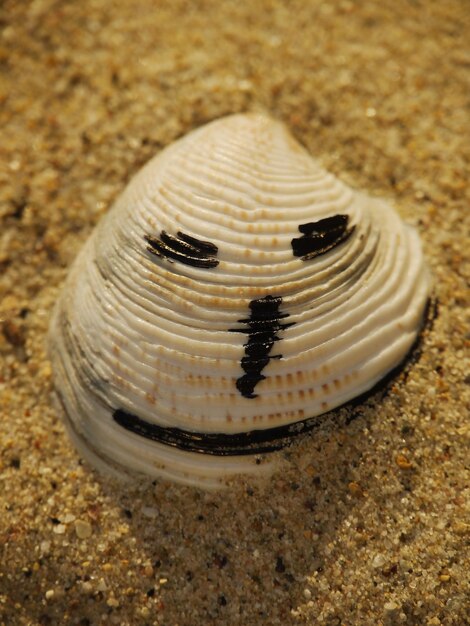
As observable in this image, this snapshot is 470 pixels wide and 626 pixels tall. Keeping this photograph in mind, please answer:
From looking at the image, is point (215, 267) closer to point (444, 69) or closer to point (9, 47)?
point (444, 69)

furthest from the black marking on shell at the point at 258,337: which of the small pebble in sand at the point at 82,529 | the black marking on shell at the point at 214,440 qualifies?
the small pebble in sand at the point at 82,529

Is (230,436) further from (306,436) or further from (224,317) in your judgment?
(224,317)

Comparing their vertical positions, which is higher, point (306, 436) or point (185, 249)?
point (185, 249)

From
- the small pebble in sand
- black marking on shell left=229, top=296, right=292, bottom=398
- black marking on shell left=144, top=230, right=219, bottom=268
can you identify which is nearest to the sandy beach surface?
the small pebble in sand

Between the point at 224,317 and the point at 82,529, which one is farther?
the point at 82,529

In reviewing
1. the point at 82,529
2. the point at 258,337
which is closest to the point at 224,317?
the point at 258,337

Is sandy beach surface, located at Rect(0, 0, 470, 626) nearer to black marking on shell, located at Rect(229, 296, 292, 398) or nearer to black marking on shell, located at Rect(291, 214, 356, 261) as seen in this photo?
black marking on shell, located at Rect(229, 296, 292, 398)

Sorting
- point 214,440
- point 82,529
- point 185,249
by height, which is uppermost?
point 185,249

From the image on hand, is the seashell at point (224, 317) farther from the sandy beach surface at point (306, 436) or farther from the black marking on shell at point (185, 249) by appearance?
the sandy beach surface at point (306, 436)
